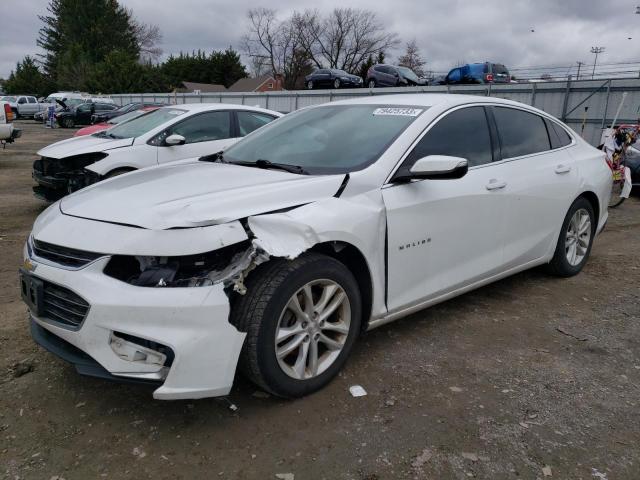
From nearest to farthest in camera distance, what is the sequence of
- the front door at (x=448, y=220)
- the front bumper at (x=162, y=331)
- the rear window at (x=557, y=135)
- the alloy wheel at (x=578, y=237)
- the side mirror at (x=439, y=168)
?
the front bumper at (x=162, y=331) → the side mirror at (x=439, y=168) → the front door at (x=448, y=220) → the rear window at (x=557, y=135) → the alloy wheel at (x=578, y=237)

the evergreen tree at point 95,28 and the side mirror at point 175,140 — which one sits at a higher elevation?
the evergreen tree at point 95,28

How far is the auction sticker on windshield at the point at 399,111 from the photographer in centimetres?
350

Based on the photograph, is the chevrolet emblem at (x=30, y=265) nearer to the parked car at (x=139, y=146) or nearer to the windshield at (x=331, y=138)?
the windshield at (x=331, y=138)

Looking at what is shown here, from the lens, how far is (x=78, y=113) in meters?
30.4

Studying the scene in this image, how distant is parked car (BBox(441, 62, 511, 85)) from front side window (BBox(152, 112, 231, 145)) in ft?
72.3

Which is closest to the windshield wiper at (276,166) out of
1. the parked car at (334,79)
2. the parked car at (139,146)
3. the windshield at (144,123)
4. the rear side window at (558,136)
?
the rear side window at (558,136)

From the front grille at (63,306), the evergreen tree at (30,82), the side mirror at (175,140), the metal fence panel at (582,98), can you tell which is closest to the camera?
the front grille at (63,306)

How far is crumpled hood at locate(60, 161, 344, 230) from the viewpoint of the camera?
2.51 metres

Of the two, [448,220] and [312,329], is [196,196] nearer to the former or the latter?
[312,329]

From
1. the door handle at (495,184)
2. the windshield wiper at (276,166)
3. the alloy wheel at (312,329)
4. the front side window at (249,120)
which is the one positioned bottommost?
the alloy wheel at (312,329)

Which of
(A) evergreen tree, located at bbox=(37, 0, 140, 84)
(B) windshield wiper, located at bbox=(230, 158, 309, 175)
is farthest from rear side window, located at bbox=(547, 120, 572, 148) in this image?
(A) evergreen tree, located at bbox=(37, 0, 140, 84)

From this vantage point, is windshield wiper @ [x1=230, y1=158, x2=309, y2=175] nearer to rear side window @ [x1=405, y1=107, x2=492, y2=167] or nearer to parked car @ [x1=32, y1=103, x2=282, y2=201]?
rear side window @ [x1=405, y1=107, x2=492, y2=167]

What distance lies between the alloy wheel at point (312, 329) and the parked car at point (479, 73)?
85.7ft

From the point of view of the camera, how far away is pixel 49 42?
7319 cm
